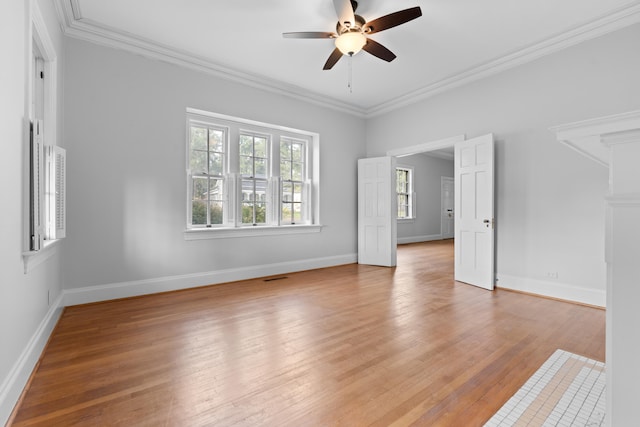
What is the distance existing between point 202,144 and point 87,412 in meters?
3.62

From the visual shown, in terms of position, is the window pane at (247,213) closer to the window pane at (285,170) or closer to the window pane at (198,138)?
the window pane at (285,170)

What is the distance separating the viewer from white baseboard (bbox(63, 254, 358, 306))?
11.3ft

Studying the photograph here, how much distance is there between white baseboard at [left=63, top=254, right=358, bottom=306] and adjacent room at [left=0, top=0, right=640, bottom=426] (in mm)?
22

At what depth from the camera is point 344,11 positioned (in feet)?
9.38

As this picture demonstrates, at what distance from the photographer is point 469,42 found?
378 centimetres

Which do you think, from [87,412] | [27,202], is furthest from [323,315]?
[27,202]

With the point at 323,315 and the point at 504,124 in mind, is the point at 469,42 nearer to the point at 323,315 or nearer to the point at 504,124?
the point at 504,124

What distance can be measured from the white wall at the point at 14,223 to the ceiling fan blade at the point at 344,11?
7.78ft

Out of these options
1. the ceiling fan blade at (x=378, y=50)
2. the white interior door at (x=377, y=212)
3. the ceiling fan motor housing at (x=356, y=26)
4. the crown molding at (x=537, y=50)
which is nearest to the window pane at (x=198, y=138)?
the ceiling fan motor housing at (x=356, y=26)

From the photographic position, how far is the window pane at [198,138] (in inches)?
174

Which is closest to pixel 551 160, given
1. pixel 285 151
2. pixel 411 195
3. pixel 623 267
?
pixel 623 267

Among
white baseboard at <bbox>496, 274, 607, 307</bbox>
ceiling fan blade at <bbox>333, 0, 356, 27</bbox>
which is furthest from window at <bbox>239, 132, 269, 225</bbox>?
white baseboard at <bbox>496, 274, 607, 307</bbox>

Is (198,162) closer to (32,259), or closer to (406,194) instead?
(32,259)

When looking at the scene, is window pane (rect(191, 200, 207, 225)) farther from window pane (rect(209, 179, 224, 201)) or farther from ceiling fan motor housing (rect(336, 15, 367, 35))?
ceiling fan motor housing (rect(336, 15, 367, 35))
